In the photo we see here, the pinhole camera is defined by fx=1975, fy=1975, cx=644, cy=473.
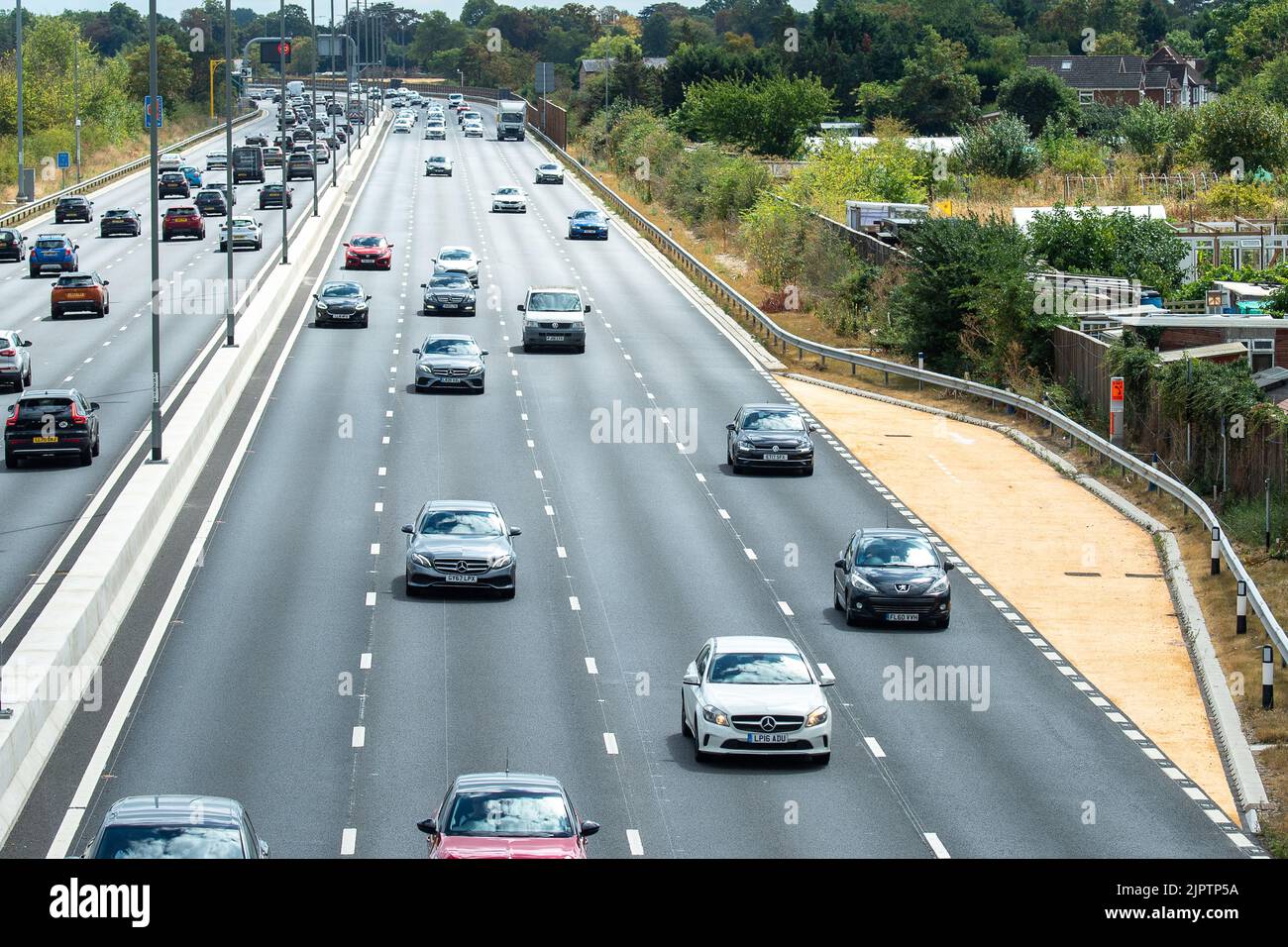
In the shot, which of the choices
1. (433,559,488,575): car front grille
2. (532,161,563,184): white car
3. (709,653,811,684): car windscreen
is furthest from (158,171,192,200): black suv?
(709,653,811,684): car windscreen

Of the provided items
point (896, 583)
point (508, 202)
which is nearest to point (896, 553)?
point (896, 583)

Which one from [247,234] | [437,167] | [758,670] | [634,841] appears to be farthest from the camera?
[437,167]

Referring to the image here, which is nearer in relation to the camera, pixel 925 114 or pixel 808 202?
pixel 808 202

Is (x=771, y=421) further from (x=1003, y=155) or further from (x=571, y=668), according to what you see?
(x=1003, y=155)

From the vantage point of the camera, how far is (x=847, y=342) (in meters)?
61.1

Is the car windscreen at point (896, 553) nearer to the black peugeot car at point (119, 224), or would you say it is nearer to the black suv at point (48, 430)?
the black suv at point (48, 430)

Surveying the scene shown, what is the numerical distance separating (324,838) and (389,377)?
32730 mm

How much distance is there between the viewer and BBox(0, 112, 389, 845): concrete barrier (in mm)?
21516

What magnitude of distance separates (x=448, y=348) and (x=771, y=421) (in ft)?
38.7

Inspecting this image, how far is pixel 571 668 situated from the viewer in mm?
27281

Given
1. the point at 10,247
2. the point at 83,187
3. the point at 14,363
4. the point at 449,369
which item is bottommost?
the point at 449,369

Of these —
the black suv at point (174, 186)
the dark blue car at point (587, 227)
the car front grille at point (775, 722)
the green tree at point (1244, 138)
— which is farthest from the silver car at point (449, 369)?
the green tree at point (1244, 138)

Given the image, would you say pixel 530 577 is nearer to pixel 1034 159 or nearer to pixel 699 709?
pixel 699 709
